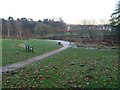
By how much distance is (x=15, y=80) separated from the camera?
1063 centimetres

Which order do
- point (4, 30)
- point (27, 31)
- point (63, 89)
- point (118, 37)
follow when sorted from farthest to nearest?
point (27, 31)
point (4, 30)
point (118, 37)
point (63, 89)

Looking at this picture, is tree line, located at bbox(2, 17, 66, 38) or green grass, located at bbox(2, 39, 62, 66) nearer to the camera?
green grass, located at bbox(2, 39, 62, 66)

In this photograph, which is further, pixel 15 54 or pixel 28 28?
pixel 28 28

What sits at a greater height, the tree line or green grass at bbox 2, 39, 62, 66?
the tree line

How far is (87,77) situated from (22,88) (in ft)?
11.7

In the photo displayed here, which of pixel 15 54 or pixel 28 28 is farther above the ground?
pixel 28 28

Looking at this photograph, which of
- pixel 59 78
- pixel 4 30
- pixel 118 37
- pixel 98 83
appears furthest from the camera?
pixel 4 30

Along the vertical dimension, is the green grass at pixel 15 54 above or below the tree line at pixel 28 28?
below

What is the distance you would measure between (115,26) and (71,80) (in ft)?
143

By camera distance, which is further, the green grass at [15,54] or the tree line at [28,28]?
the tree line at [28,28]

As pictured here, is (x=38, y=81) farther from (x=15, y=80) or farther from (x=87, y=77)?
(x=87, y=77)

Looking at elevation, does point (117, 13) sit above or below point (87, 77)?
above

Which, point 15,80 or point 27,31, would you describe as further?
point 27,31

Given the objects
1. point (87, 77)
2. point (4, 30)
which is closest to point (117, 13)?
point (87, 77)
